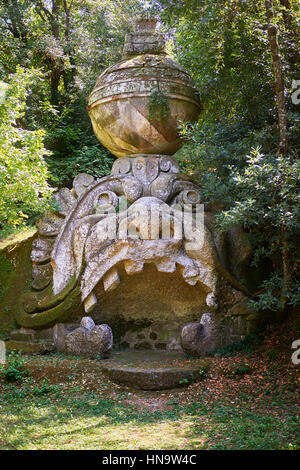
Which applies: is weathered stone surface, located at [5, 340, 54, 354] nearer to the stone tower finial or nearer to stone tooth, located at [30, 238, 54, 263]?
stone tooth, located at [30, 238, 54, 263]

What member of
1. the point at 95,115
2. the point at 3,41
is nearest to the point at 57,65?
the point at 3,41

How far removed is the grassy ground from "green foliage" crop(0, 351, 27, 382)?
6 cm

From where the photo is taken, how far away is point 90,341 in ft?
18.4

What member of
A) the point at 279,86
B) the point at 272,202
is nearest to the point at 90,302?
the point at 272,202

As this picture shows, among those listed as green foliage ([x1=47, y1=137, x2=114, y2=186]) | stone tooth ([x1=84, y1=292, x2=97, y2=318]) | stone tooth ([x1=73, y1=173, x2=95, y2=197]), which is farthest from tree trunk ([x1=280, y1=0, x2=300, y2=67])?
green foliage ([x1=47, y1=137, x2=114, y2=186])

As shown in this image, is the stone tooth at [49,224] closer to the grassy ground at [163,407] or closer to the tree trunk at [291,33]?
the grassy ground at [163,407]

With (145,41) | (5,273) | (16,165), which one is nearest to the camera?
(16,165)

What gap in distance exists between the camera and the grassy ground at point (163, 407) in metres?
3.62

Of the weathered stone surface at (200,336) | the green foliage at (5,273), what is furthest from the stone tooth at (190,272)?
the green foliage at (5,273)

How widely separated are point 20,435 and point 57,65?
10.8 m

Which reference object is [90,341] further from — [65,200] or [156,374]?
[65,200]

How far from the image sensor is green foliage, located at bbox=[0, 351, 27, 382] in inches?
199

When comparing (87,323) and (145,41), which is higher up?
(145,41)

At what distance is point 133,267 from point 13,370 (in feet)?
5.60
